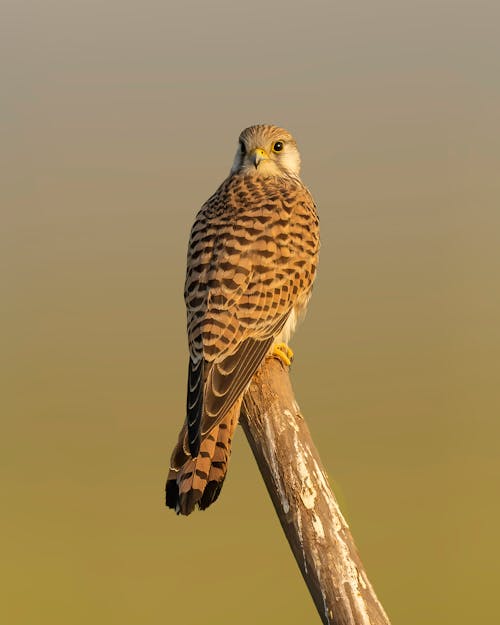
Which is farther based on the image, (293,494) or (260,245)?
(260,245)

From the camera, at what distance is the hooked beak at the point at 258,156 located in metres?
4.32

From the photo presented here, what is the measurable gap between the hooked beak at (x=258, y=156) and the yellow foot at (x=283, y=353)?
1.00m

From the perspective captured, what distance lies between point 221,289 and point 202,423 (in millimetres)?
648

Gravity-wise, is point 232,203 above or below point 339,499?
above

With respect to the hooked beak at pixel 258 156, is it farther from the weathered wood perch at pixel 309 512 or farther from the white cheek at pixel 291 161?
the weathered wood perch at pixel 309 512

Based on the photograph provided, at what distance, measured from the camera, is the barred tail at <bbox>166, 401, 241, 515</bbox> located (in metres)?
3.02

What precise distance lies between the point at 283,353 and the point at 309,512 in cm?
95

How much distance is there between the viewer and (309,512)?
9.53 feet

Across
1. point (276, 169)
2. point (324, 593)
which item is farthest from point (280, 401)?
point (276, 169)

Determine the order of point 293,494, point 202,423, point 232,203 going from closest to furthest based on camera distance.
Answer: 1. point 293,494
2. point 202,423
3. point 232,203

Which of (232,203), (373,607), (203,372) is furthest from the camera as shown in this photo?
(232,203)

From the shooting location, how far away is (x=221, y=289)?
141 inches

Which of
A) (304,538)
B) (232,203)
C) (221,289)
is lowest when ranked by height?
(304,538)

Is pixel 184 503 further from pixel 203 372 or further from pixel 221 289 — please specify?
pixel 221 289
